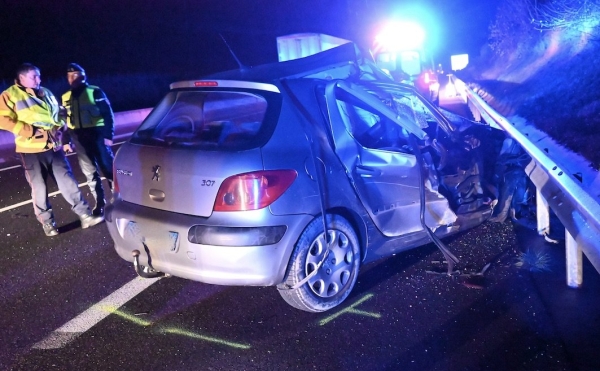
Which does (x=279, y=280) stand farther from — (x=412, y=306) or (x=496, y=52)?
(x=496, y=52)

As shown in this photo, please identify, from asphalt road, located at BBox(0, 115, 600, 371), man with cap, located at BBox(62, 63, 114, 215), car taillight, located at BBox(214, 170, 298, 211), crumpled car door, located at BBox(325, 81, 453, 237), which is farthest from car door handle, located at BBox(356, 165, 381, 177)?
man with cap, located at BBox(62, 63, 114, 215)

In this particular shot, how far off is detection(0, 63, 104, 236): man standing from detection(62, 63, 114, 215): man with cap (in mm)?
407

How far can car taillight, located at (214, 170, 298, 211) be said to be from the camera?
10.7ft

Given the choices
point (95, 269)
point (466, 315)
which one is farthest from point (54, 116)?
point (466, 315)

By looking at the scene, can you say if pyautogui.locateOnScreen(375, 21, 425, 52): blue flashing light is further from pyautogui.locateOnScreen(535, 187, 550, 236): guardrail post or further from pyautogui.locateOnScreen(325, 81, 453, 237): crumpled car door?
pyautogui.locateOnScreen(325, 81, 453, 237): crumpled car door

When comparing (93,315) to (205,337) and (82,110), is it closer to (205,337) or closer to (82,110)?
(205,337)

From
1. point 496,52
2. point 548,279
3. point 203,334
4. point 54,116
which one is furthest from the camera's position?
point 496,52

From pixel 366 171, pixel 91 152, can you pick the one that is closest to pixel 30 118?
pixel 91 152

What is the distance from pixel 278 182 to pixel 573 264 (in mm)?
2286

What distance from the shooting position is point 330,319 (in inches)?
144

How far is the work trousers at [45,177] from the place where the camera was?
5.63 metres

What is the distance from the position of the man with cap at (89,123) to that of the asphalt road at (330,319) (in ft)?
5.44

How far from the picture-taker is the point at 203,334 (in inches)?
139

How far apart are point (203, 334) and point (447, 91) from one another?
16964 mm
